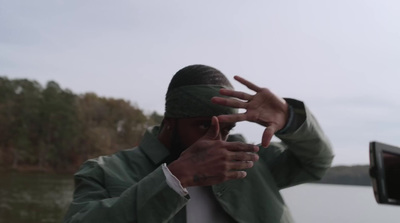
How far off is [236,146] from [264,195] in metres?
0.59

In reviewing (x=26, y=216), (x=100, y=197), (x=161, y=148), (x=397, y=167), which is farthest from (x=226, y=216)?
(x=26, y=216)

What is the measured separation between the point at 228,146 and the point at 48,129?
2287 inches

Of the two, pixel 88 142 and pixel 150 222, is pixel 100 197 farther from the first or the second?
pixel 88 142

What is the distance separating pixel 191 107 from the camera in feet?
7.66

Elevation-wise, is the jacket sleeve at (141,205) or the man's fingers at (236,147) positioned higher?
the man's fingers at (236,147)

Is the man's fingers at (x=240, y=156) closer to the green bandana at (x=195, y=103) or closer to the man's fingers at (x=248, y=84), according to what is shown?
the man's fingers at (x=248, y=84)

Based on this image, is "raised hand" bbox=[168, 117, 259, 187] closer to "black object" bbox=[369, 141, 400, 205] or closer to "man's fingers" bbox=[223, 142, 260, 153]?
"man's fingers" bbox=[223, 142, 260, 153]

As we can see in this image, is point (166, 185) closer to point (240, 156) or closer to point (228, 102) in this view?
point (240, 156)

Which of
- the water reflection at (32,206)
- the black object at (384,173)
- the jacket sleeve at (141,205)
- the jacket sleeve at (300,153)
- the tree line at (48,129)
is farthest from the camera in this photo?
the tree line at (48,129)

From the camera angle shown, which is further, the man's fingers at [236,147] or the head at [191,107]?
the head at [191,107]

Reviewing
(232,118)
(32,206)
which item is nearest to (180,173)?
(232,118)

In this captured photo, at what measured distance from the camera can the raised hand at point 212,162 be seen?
6.16 ft

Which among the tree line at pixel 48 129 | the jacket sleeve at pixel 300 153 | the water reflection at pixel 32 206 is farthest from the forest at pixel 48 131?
the jacket sleeve at pixel 300 153

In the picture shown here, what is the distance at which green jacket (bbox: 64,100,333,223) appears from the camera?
1.87m
